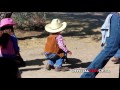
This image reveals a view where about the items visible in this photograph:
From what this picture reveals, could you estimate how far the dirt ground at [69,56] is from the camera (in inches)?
221

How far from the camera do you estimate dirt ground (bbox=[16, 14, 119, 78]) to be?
5.61m

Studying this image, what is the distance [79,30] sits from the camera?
766 cm

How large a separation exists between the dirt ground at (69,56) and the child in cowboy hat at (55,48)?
122mm

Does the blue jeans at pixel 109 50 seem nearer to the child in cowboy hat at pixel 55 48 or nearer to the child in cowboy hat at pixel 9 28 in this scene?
the child in cowboy hat at pixel 55 48

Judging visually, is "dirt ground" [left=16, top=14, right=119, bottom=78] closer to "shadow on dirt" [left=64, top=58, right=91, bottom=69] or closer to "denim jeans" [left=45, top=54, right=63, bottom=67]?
"shadow on dirt" [left=64, top=58, right=91, bottom=69]

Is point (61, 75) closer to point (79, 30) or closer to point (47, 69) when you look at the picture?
point (47, 69)

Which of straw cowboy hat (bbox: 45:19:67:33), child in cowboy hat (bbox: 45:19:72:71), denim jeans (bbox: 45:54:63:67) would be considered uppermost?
straw cowboy hat (bbox: 45:19:67:33)

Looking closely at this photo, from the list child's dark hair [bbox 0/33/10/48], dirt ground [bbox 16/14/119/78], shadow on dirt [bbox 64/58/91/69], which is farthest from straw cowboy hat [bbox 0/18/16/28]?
shadow on dirt [bbox 64/58/91/69]

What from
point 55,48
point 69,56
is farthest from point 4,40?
point 69,56

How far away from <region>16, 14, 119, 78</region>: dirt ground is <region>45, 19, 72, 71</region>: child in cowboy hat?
12 cm

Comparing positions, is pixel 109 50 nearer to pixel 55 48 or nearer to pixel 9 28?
pixel 55 48

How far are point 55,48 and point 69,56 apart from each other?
1.44 ft

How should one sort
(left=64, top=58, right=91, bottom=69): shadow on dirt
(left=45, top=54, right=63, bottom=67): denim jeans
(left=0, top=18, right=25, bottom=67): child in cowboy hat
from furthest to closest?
(left=64, top=58, right=91, bottom=69): shadow on dirt, (left=45, top=54, right=63, bottom=67): denim jeans, (left=0, top=18, right=25, bottom=67): child in cowboy hat

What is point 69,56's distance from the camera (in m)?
6.09
